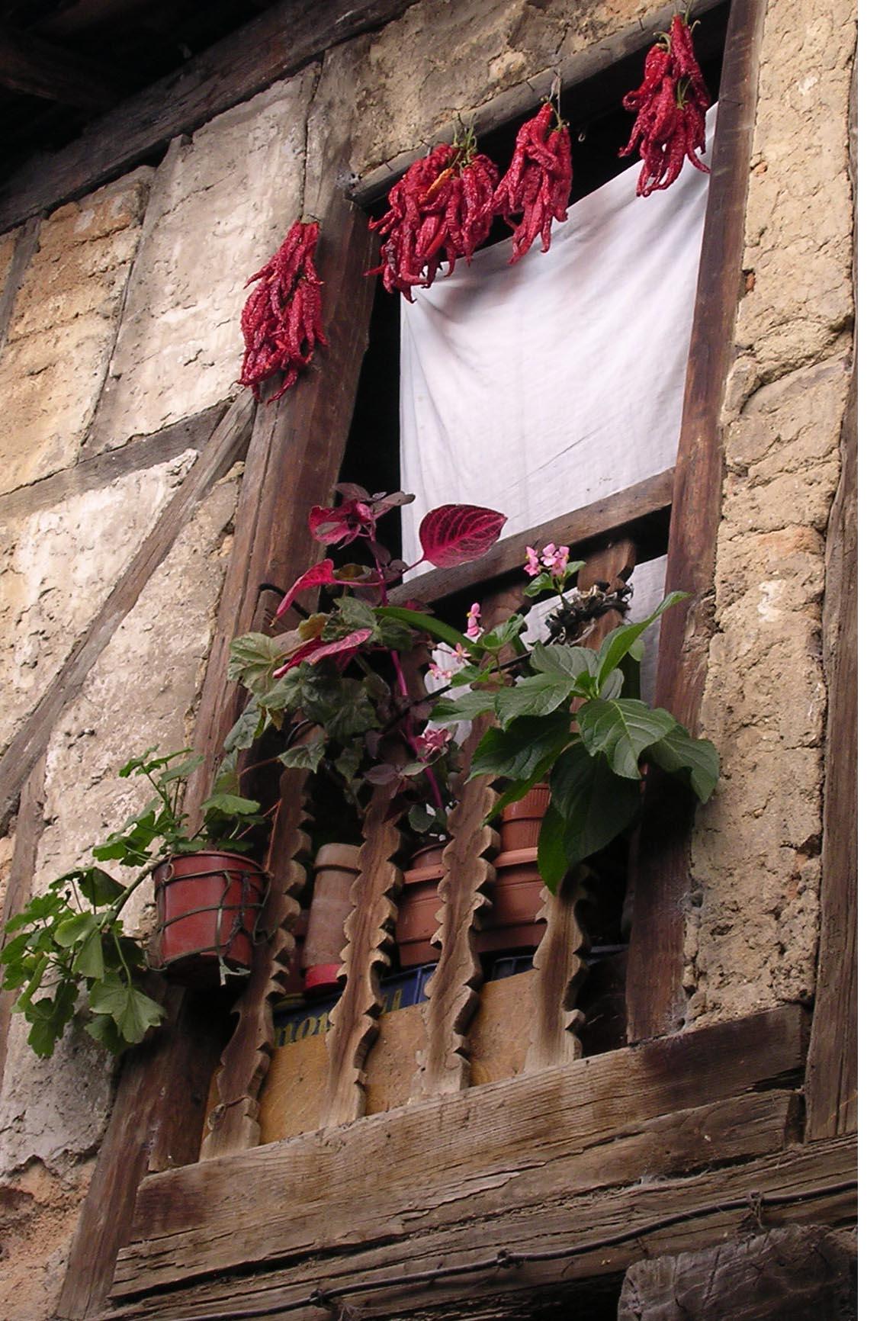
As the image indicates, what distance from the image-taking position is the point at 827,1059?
260cm

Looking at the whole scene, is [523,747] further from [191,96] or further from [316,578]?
[191,96]

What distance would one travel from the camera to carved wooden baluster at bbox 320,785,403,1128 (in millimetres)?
3221

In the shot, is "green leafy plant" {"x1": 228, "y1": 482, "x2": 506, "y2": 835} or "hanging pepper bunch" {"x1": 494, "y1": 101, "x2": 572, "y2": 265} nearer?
"green leafy plant" {"x1": 228, "y1": 482, "x2": 506, "y2": 835}

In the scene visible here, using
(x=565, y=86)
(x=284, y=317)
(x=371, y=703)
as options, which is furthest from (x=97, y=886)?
(x=565, y=86)

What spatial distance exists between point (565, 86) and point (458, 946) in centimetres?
234

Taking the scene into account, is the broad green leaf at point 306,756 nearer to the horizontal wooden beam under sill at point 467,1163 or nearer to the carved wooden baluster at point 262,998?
the carved wooden baluster at point 262,998

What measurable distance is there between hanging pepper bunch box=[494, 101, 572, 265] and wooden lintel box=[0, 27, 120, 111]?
5.99ft

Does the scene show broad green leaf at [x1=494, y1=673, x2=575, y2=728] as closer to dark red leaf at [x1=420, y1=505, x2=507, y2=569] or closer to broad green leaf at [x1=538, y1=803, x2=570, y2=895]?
broad green leaf at [x1=538, y1=803, x2=570, y2=895]

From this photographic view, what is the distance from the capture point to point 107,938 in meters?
3.61

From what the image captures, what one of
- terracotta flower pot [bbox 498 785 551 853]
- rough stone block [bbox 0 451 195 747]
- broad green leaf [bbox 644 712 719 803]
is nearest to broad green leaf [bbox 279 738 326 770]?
terracotta flower pot [bbox 498 785 551 853]

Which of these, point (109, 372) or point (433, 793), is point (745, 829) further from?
point (109, 372)

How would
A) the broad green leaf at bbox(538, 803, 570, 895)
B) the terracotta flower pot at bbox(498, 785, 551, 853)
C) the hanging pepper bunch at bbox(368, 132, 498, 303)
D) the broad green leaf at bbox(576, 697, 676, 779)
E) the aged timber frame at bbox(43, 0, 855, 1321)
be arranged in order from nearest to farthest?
the aged timber frame at bbox(43, 0, 855, 1321)
the broad green leaf at bbox(576, 697, 676, 779)
the broad green leaf at bbox(538, 803, 570, 895)
the terracotta flower pot at bbox(498, 785, 551, 853)
the hanging pepper bunch at bbox(368, 132, 498, 303)

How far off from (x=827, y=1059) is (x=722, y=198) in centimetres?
196

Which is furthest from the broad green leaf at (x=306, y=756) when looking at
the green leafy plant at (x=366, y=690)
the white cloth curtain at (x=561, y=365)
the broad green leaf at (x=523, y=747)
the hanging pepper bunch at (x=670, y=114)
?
the hanging pepper bunch at (x=670, y=114)
